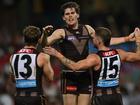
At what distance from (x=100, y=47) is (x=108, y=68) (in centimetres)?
40

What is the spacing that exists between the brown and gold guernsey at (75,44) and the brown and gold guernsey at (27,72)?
841mm

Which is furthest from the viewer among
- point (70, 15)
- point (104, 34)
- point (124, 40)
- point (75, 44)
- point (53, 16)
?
point (53, 16)

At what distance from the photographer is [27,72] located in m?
15.0

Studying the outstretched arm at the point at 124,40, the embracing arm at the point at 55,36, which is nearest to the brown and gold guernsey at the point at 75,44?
the embracing arm at the point at 55,36

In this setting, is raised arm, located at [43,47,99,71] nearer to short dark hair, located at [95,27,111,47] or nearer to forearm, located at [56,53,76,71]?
forearm, located at [56,53,76,71]

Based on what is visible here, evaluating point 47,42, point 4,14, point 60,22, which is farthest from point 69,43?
point 4,14

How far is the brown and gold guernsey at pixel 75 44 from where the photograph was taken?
15656 millimetres

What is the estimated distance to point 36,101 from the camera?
49.6 feet

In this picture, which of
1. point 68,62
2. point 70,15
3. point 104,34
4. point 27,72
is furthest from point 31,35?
point 104,34

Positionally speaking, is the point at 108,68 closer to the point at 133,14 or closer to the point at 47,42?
the point at 47,42

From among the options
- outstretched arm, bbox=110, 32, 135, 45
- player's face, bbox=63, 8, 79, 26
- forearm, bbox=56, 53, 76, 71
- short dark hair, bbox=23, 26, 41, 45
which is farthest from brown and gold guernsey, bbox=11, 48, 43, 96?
outstretched arm, bbox=110, 32, 135, 45

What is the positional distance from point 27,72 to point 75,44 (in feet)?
3.88

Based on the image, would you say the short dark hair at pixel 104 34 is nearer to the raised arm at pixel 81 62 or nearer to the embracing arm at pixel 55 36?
the raised arm at pixel 81 62

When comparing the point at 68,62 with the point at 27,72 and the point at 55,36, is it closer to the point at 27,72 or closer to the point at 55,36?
the point at 27,72
